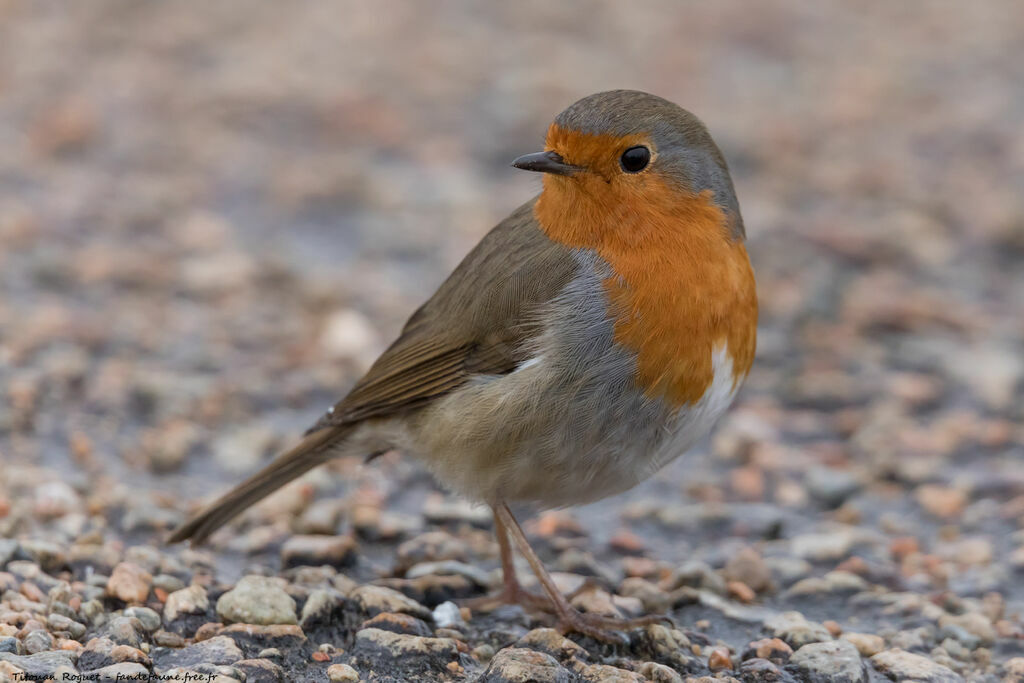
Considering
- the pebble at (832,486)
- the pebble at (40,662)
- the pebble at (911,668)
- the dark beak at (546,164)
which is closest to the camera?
the pebble at (40,662)

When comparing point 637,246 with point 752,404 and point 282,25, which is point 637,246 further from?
point 282,25

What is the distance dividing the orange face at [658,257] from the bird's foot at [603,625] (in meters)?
0.69

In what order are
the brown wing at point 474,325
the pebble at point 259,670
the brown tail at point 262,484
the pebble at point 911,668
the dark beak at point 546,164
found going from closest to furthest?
the pebble at point 259,670 < the pebble at point 911,668 < the dark beak at point 546,164 < the brown wing at point 474,325 < the brown tail at point 262,484

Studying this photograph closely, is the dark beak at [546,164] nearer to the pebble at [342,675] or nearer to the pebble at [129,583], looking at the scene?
the pebble at [342,675]

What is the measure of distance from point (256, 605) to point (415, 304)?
112 inches

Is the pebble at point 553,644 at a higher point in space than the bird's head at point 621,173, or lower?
lower

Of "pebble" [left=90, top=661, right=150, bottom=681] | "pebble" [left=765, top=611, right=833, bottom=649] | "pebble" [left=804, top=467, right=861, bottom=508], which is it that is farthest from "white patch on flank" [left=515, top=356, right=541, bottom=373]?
"pebble" [left=804, top=467, right=861, bottom=508]

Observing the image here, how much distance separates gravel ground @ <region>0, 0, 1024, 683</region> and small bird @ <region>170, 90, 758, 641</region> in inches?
19.2

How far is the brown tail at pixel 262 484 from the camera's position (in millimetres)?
4301

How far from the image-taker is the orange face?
3734mm

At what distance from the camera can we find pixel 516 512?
4.28 metres

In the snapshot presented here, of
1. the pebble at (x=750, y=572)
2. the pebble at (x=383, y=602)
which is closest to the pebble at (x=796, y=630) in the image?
the pebble at (x=750, y=572)

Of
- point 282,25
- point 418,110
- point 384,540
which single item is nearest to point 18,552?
point 384,540

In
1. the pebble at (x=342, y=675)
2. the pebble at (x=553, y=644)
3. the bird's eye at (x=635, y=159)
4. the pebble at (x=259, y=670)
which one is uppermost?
the bird's eye at (x=635, y=159)
